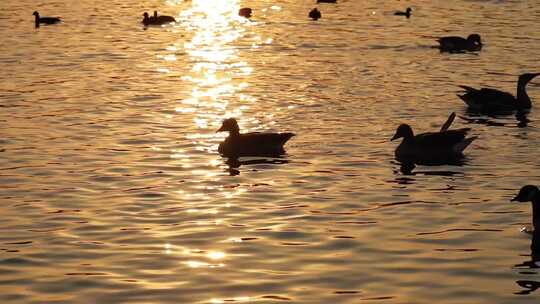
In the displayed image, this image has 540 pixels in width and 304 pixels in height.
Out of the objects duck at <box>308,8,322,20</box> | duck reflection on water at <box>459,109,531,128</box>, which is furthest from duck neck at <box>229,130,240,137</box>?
duck at <box>308,8,322,20</box>

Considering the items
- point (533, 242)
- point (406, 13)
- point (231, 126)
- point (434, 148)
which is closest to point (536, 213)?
point (533, 242)

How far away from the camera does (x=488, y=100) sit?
33.4 m

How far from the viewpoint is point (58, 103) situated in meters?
34.3

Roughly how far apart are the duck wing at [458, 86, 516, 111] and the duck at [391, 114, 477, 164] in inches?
279

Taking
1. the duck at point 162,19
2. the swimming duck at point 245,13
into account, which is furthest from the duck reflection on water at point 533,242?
the swimming duck at point 245,13

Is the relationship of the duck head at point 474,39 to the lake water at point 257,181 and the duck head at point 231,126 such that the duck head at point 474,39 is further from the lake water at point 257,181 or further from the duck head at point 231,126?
the duck head at point 231,126

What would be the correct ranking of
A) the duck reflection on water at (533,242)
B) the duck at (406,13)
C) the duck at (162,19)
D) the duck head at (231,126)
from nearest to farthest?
1. the duck reflection on water at (533,242)
2. the duck head at (231,126)
3. the duck at (162,19)
4. the duck at (406,13)

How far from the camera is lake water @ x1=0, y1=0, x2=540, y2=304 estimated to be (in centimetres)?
1664

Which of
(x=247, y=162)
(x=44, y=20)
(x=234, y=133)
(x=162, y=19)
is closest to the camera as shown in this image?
(x=247, y=162)

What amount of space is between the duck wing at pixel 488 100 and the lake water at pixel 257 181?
1.62 ft

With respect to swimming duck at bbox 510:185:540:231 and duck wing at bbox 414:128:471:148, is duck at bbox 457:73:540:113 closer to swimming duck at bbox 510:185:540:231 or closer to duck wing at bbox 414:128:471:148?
duck wing at bbox 414:128:471:148

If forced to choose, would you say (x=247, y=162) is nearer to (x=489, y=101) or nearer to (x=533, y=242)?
(x=533, y=242)

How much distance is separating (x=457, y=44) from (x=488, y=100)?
14100 mm

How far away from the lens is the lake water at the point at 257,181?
655 inches
